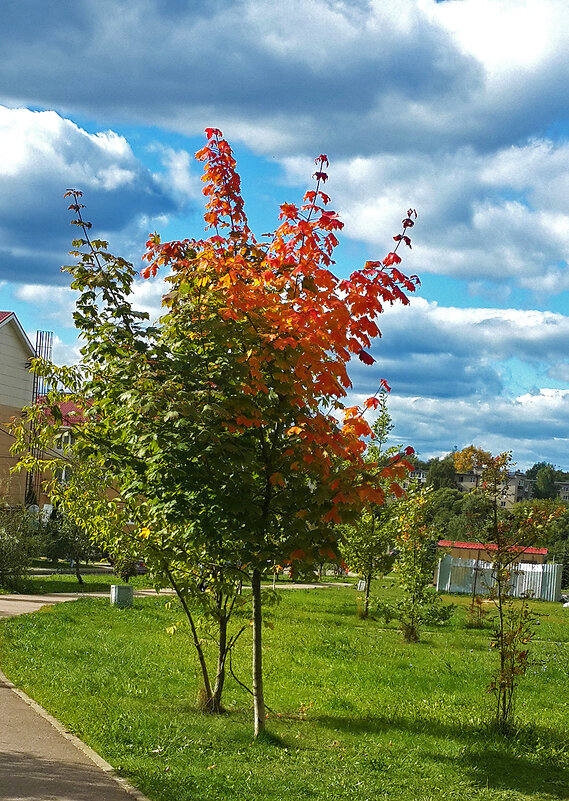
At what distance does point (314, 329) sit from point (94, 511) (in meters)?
4.70

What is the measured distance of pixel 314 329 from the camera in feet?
24.7

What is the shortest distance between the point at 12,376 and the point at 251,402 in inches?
1060

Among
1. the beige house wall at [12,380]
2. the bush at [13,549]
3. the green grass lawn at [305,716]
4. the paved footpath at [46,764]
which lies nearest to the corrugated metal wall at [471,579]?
the beige house wall at [12,380]

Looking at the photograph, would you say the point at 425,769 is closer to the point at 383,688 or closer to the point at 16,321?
the point at 383,688

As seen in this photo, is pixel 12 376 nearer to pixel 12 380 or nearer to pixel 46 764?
pixel 12 380

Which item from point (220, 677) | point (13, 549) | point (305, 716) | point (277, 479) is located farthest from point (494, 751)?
point (13, 549)

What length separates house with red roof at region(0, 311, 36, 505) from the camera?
106ft

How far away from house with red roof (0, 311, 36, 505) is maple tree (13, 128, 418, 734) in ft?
82.1

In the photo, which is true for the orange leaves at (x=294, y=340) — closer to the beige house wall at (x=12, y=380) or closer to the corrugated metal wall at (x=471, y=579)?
the beige house wall at (x=12, y=380)

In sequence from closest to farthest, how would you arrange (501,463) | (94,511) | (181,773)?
(181,773)
(501,463)
(94,511)

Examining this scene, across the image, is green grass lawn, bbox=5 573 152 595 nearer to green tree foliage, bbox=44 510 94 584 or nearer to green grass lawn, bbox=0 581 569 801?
green tree foliage, bbox=44 510 94 584

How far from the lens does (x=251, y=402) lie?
7684 mm

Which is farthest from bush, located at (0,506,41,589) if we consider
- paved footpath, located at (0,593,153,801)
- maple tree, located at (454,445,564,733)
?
maple tree, located at (454,445,564,733)

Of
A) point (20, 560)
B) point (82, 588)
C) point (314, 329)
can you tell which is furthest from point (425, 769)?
point (82, 588)
